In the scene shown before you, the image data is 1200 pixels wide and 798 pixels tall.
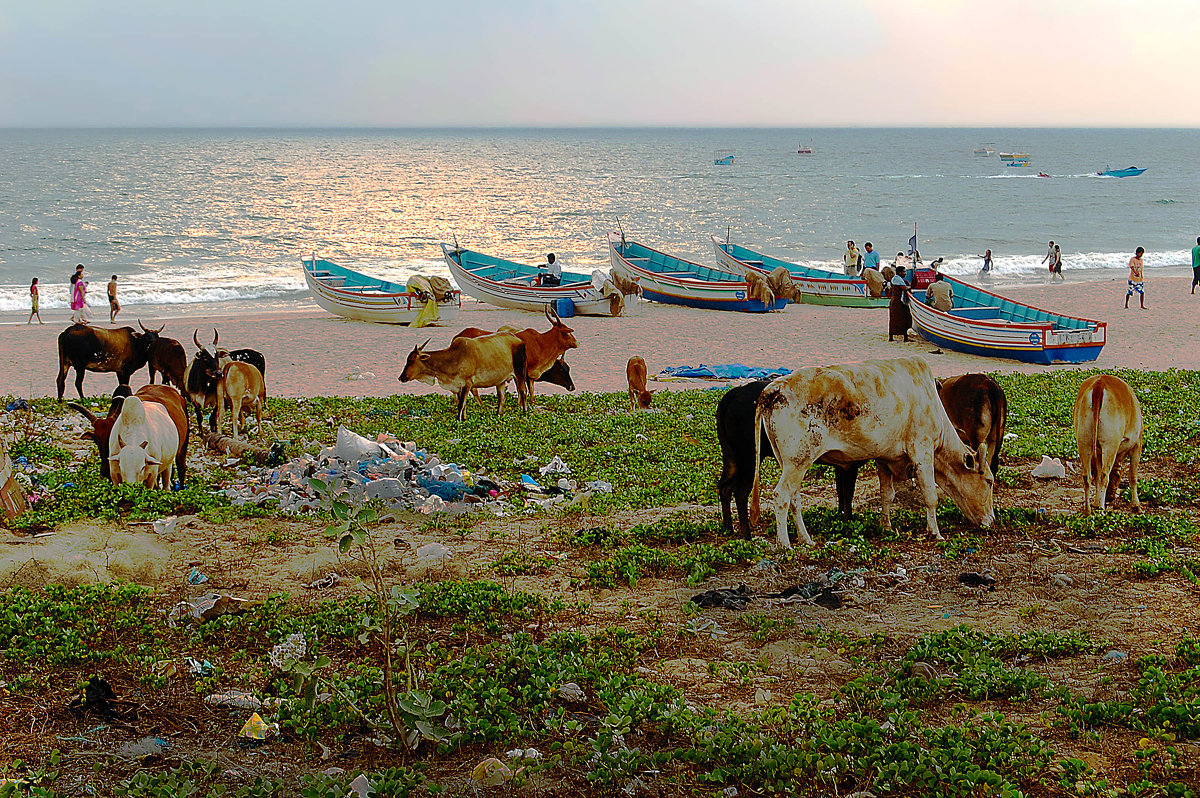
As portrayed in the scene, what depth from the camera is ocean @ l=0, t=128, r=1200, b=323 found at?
47.8 m

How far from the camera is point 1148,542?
26.9 feet

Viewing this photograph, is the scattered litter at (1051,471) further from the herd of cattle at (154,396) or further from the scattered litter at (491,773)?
the herd of cattle at (154,396)

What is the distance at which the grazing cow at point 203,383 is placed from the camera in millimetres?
13094

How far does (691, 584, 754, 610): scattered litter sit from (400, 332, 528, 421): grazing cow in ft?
25.3

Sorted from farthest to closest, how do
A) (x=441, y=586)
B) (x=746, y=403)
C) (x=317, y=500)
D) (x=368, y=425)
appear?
(x=368, y=425)
(x=317, y=500)
(x=746, y=403)
(x=441, y=586)

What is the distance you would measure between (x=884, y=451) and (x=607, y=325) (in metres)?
20.0

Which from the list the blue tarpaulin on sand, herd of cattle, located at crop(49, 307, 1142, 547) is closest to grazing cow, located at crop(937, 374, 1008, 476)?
herd of cattle, located at crop(49, 307, 1142, 547)

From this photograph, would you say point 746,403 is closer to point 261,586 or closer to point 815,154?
point 261,586

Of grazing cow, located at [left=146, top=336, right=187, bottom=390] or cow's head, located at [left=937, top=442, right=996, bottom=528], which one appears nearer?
cow's head, located at [left=937, top=442, right=996, bottom=528]

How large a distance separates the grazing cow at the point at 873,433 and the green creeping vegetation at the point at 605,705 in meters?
1.76

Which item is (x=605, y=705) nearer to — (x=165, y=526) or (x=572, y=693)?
(x=572, y=693)

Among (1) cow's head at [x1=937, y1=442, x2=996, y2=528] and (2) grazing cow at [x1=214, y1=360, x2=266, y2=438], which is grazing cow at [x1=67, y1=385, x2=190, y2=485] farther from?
(1) cow's head at [x1=937, y1=442, x2=996, y2=528]

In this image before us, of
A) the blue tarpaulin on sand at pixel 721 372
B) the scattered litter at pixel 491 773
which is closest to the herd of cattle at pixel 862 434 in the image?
the scattered litter at pixel 491 773

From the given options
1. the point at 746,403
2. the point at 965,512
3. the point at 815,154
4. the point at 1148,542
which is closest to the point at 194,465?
the point at 746,403
